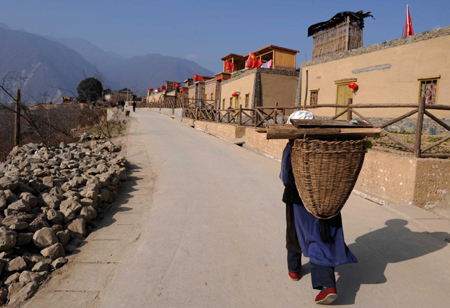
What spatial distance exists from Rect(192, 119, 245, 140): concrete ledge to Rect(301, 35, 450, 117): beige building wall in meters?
4.46

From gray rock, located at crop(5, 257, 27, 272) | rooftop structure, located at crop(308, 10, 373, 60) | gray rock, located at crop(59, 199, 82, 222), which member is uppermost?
rooftop structure, located at crop(308, 10, 373, 60)

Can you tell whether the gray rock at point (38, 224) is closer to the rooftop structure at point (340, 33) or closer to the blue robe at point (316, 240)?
the blue robe at point (316, 240)

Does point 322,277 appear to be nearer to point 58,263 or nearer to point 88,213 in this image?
point 58,263

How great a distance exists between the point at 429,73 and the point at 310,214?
10882 mm

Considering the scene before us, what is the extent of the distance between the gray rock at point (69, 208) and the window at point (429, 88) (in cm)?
1156

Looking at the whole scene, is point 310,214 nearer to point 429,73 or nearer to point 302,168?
point 302,168

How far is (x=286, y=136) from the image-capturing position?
2510 millimetres

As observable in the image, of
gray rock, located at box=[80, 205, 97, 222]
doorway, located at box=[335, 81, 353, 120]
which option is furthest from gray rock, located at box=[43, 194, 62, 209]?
doorway, located at box=[335, 81, 353, 120]

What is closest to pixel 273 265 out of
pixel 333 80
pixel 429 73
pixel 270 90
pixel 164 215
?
pixel 164 215

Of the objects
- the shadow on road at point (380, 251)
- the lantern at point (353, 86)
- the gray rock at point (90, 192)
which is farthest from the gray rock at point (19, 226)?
the lantern at point (353, 86)

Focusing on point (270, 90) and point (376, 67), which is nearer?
point (376, 67)

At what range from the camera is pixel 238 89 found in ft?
74.3

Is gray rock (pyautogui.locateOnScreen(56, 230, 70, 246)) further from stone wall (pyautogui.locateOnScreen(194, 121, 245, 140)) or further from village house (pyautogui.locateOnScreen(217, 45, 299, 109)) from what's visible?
village house (pyautogui.locateOnScreen(217, 45, 299, 109))

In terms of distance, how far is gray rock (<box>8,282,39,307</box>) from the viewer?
2730 mm
